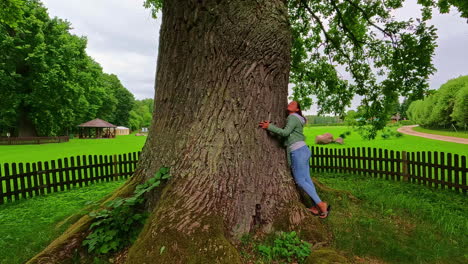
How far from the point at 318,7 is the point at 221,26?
720cm

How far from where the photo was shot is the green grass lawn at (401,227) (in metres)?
3.07

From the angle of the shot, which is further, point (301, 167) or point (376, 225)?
point (376, 225)

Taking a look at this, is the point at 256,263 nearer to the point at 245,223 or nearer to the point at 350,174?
the point at 245,223

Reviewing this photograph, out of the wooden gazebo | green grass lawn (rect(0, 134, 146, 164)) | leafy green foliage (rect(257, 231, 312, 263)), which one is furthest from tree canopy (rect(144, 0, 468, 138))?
the wooden gazebo

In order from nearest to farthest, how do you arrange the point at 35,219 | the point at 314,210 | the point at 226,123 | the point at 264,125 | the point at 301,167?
the point at 226,123
the point at 264,125
the point at 301,167
the point at 314,210
the point at 35,219

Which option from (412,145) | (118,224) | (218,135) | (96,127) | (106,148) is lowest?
(106,148)

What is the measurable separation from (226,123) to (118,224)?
6.01 feet

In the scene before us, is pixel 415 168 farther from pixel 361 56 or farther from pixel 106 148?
pixel 106 148

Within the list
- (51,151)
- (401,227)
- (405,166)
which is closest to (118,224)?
(401,227)

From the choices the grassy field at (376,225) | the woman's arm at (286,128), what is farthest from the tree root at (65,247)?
the woman's arm at (286,128)

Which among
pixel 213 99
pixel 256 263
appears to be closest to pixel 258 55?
pixel 213 99

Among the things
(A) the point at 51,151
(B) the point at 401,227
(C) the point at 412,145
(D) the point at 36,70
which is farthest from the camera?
(D) the point at 36,70

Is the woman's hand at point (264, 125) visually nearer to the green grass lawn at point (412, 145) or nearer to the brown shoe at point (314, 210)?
the brown shoe at point (314, 210)

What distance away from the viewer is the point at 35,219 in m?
5.15
